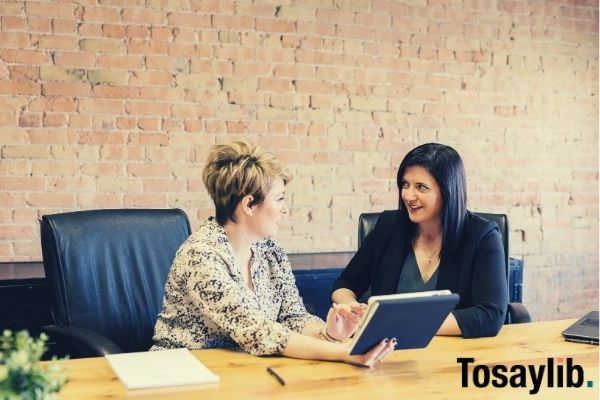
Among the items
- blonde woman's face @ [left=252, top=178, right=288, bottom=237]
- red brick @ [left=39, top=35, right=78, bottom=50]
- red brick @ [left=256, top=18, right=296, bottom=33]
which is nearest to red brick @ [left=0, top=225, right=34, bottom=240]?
red brick @ [left=39, top=35, right=78, bottom=50]

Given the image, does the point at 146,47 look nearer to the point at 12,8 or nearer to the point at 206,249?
the point at 12,8

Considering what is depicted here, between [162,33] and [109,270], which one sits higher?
[162,33]

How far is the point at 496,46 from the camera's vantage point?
4465 mm

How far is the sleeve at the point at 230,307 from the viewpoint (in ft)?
6.74

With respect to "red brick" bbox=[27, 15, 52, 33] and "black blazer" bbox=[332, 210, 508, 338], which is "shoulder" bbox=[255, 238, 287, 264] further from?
"red brick" bbox=[27, 15, 52, 33]

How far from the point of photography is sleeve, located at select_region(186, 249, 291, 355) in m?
2.05

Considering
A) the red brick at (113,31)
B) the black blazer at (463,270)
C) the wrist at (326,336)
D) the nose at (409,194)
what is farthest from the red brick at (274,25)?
the wrist at (326,336)

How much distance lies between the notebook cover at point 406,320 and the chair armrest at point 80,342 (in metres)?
0.75

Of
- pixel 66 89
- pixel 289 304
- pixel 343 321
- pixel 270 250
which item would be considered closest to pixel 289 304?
pixel 289 304

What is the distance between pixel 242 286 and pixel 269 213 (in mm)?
226

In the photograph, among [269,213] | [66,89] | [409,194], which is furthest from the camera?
[66,89]

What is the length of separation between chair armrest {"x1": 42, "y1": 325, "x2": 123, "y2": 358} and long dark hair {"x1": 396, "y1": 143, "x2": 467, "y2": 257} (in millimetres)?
1114

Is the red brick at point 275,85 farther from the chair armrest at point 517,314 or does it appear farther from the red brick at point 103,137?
the chair armrest at point 517,314

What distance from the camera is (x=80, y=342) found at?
2.34 meters
